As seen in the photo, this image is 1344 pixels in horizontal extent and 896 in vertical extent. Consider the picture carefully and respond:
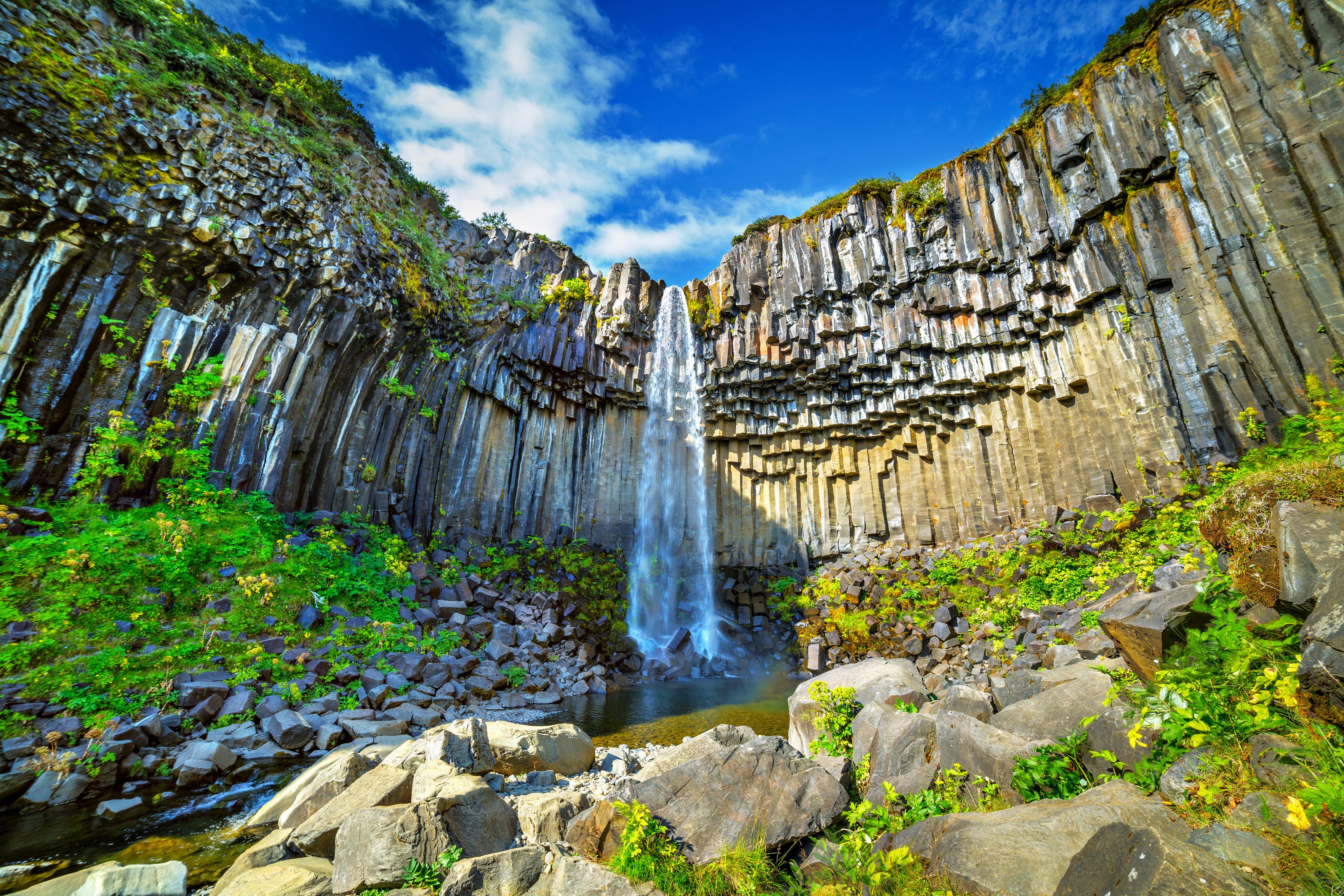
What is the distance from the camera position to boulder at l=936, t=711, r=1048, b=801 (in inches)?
166

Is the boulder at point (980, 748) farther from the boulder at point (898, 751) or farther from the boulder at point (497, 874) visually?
the boulder at point (497, 874)

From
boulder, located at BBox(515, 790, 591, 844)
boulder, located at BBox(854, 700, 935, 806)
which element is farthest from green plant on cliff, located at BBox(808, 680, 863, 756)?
boulder, located at BBox(515, 790, 591, 844)

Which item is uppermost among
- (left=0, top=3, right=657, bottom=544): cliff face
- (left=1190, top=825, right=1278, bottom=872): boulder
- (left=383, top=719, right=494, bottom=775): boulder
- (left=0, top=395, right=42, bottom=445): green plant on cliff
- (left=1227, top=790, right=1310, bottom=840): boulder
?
(left=0, top=3, right=657, bottom=544): cliff face

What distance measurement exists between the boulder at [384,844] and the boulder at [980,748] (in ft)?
14.6

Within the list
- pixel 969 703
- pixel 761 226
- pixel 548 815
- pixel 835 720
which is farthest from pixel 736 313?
pixel 548 815

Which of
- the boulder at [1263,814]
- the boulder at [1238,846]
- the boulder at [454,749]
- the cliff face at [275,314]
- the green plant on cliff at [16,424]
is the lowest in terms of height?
the boulder at [454,749]

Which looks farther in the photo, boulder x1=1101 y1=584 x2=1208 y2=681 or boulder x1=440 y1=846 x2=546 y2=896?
boulder x1=1101 y1=584 x2=1208 y2=681

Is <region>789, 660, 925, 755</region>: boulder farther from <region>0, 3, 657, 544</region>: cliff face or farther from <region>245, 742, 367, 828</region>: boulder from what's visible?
<region>0, 3, 657, 544</region>: cliff face

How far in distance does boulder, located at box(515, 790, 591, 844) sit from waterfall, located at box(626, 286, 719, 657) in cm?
1534

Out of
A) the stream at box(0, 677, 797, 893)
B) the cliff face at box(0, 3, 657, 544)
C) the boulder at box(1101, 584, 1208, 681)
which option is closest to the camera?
the boulder at box(1101, 584, 1208, 681)

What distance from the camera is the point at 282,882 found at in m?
4.10

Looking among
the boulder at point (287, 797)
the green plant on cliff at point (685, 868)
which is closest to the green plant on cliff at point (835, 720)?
the green plant on cliff at point (685, 868)

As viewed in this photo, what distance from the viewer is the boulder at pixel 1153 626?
4.08 m

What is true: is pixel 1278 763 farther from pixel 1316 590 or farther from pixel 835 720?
pixel 835 720
